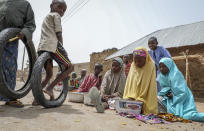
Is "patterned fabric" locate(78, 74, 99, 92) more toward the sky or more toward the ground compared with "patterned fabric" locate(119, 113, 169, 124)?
more toward the sky

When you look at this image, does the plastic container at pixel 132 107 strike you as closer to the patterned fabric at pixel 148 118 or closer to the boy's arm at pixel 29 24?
the patterned fabric at pixel 148 118

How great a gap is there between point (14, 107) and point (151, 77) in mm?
2702

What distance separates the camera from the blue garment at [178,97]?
3036mm

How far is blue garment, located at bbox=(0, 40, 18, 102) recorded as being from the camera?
2.86 metres

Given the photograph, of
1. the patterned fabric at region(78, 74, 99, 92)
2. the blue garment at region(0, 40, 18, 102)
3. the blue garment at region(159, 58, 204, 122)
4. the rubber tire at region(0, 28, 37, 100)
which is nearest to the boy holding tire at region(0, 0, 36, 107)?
the blue garment at region(0, 40, 18, 102)

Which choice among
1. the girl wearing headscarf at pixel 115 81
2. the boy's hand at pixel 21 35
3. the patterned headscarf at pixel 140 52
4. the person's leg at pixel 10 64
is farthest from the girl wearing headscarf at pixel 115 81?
the boy's hand at pixel 21 35

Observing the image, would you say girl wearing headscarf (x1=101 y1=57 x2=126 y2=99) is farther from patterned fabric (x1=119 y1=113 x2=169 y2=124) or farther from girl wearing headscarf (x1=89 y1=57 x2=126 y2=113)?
patterned fabric (x1=119 y1=113 x2=169 y2=124)

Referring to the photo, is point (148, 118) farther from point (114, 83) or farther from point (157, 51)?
point (157, 51)

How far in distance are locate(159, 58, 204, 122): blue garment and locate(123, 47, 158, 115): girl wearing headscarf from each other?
54 cm

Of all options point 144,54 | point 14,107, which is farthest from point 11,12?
point 144,54

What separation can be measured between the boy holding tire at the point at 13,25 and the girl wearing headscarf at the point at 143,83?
2219 millimetres

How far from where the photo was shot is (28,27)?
121 inches

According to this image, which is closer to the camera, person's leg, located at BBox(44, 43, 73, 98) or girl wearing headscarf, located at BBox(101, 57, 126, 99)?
person's leg, located at BBox(44, 43, 73, 98)

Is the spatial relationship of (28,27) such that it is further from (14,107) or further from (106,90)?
(106,90)
